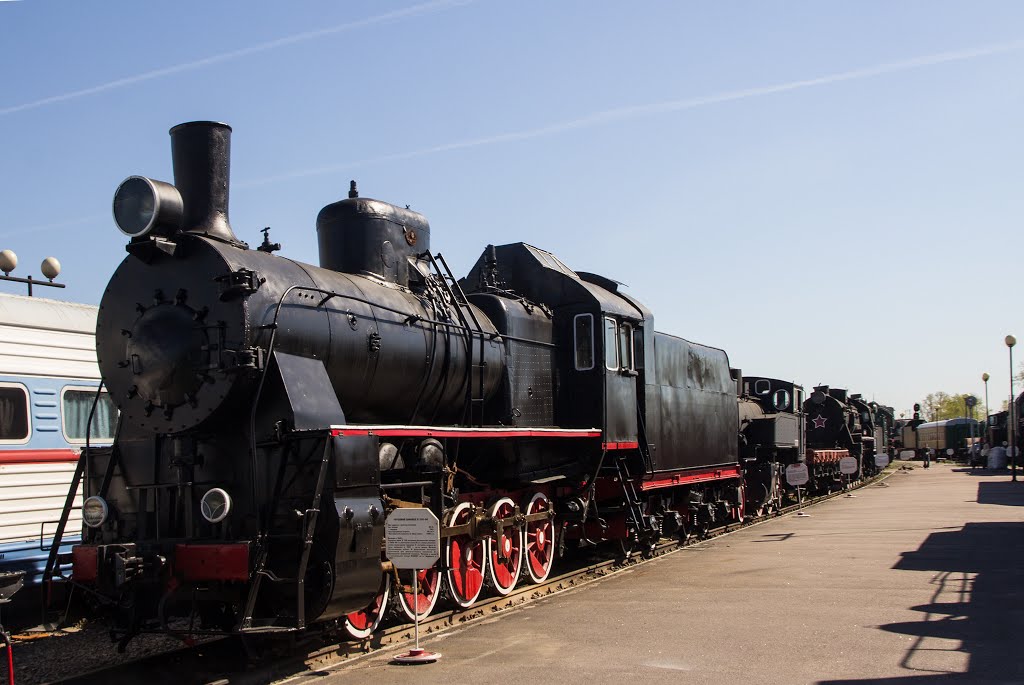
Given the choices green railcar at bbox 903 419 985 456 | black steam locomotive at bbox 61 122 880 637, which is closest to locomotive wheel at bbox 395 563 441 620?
black steam locomotive at bbox 61 122 880 637

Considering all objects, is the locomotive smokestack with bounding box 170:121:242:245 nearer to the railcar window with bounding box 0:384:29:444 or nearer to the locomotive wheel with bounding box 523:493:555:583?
the railcar window with bounding box 0:384:29:444

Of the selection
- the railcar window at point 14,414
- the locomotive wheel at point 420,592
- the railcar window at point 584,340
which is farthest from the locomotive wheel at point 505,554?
the railcar window at point 14,414

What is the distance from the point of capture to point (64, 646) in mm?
9523

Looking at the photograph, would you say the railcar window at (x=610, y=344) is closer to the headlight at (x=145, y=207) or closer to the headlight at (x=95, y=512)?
the headlight at (x=145, y=207)

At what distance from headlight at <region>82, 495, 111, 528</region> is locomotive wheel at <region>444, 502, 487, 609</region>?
326 centimetres

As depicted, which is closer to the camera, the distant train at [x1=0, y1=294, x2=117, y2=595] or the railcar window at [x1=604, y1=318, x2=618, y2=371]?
the distant train at [x1=0, y1=294, x2=117, y2=595]

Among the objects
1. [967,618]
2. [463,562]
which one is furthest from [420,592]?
[967,618]

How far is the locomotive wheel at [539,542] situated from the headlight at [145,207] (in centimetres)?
555

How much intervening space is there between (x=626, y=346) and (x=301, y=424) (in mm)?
7055

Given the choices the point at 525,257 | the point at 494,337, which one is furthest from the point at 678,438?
the point at 494,337

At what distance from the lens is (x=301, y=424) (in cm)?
744

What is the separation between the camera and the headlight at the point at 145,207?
7.70m

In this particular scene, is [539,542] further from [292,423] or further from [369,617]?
[292,423]

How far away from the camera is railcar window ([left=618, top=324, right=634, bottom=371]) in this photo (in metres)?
13.4
